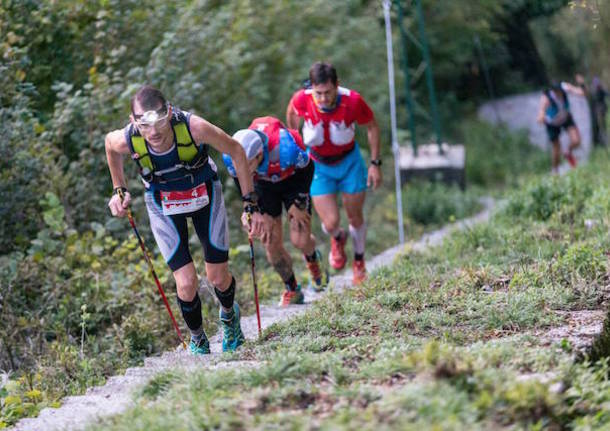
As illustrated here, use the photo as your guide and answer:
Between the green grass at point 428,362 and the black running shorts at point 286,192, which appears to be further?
the black running shorts at point 286,192

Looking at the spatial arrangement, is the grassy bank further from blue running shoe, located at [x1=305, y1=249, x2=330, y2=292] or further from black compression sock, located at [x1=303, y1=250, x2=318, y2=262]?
black compression sock, located at [x1=303, y1=250, x2=318, y2=262]

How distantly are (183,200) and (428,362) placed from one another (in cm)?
241

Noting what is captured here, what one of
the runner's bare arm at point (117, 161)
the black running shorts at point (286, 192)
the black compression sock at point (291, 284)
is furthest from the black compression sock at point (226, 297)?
the black compression sock at point (291, 284)

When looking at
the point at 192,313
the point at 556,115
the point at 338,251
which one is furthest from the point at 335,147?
the point at 556,115

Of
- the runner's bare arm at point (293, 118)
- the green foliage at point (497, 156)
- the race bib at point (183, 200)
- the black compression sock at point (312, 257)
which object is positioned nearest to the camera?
the race bib at point (183, 200)

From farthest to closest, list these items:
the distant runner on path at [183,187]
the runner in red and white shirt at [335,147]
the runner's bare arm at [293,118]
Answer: the runner's bare arm at [293,118], the runner in red and white shirt at [335,147], the distant runner on path at [183,187]

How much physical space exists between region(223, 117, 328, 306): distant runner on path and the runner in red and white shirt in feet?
1.62

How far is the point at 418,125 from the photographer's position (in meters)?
21.9

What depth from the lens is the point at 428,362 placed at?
4434mm

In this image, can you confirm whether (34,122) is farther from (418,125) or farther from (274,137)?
(418,125)

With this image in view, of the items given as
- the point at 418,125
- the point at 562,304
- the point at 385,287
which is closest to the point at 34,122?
the point at 385,287

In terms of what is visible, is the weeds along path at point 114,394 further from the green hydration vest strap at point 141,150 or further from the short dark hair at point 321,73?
the short dark hair at point 321,73

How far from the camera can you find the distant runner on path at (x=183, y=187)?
19.5 ft

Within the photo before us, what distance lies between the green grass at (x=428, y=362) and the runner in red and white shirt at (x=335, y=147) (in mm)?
1087
